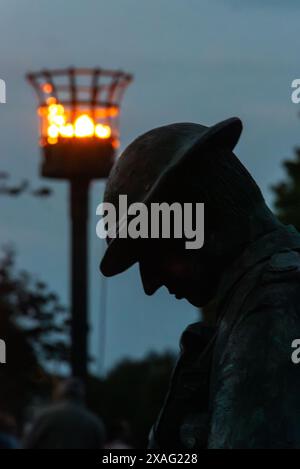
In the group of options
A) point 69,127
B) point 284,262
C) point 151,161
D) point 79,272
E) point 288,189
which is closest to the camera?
point 284,262

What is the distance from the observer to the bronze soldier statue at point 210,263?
3.91m

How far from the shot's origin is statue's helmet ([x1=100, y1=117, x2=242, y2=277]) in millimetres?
4117

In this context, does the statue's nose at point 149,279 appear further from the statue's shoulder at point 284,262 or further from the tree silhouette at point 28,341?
the tree silhouette at point 28,341

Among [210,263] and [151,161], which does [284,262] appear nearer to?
[210,263]

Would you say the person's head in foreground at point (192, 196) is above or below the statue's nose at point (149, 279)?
above

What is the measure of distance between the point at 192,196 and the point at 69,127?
13933 mm

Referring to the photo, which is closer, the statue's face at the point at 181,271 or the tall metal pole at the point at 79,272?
the statue's face at the point at 181,271

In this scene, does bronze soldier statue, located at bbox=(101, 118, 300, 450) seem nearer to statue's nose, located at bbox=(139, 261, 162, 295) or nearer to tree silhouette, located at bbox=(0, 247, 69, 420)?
statue's nose, located at bbox=(139, 261, 162, 295)

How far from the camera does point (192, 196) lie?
4164 millimetres

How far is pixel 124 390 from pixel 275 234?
249 feet

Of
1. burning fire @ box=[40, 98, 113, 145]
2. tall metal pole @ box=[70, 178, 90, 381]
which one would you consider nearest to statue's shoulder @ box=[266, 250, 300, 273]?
tall metal pole @ box=[70, 178, 90, 381]

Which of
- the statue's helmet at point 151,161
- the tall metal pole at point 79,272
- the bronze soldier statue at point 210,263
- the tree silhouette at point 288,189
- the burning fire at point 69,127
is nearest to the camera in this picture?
the bronze soldier statue at point 210,263

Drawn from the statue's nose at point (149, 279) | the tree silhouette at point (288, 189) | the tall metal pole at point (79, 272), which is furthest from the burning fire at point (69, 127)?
the tree silhouette at point (288, 189)

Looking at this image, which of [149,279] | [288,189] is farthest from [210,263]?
[288,189]
